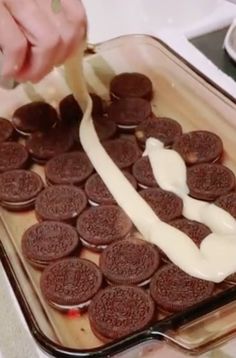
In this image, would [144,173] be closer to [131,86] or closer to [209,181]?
[209,181]

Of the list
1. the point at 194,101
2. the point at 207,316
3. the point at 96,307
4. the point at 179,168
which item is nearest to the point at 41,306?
the point at 96,307

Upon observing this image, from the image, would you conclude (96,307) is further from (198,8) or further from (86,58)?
(198,8)

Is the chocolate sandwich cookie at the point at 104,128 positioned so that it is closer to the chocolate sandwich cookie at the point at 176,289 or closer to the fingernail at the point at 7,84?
the fingernail at the point at 7,84

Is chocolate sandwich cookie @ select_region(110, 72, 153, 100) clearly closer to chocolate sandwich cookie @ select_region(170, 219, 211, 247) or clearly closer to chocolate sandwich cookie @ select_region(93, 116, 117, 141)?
chocolate sandwich cookie @ select_region(93, 116, 117, 141)

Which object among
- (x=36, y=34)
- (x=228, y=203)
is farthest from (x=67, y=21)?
(x=228, y=203)

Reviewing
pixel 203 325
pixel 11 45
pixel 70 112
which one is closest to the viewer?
pixel 203 325
